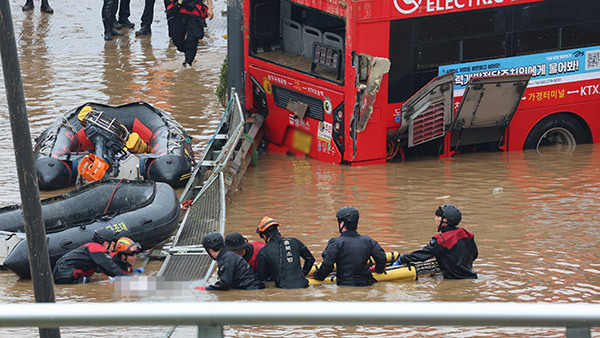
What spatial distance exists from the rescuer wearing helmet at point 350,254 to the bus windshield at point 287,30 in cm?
608

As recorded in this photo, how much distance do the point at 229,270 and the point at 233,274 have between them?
7 centimetres

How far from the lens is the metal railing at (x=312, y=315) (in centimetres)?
247

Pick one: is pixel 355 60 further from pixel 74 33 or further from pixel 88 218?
pixel 74 33

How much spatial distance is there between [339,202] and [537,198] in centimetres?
257

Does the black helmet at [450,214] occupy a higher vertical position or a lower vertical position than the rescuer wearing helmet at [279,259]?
higher

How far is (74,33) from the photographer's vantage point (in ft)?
76.2

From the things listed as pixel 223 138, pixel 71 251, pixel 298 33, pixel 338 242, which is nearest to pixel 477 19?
pixel 298 33

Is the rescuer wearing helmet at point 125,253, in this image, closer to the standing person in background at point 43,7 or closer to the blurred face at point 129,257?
the blurred face at point 129,257

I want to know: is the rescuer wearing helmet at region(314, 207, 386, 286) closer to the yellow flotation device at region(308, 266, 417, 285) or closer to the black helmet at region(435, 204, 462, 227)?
the yellow flotation device at region(308, 266, 417, 285)

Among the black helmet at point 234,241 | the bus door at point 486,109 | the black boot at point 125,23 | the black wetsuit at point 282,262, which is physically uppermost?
the black boot at point 125,23

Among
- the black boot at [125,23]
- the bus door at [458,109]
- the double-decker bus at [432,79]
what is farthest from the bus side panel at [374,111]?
the black boot at [125,23]

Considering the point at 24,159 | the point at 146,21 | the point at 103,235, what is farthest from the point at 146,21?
the point at 24,159

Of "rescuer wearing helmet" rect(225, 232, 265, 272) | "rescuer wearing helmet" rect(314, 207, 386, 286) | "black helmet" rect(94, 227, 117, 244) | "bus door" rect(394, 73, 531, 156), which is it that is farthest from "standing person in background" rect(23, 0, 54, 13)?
"rescuer wearing helmet" rect(314, 207, 386, 286)

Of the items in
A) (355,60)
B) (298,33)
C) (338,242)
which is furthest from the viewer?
(298,33)
